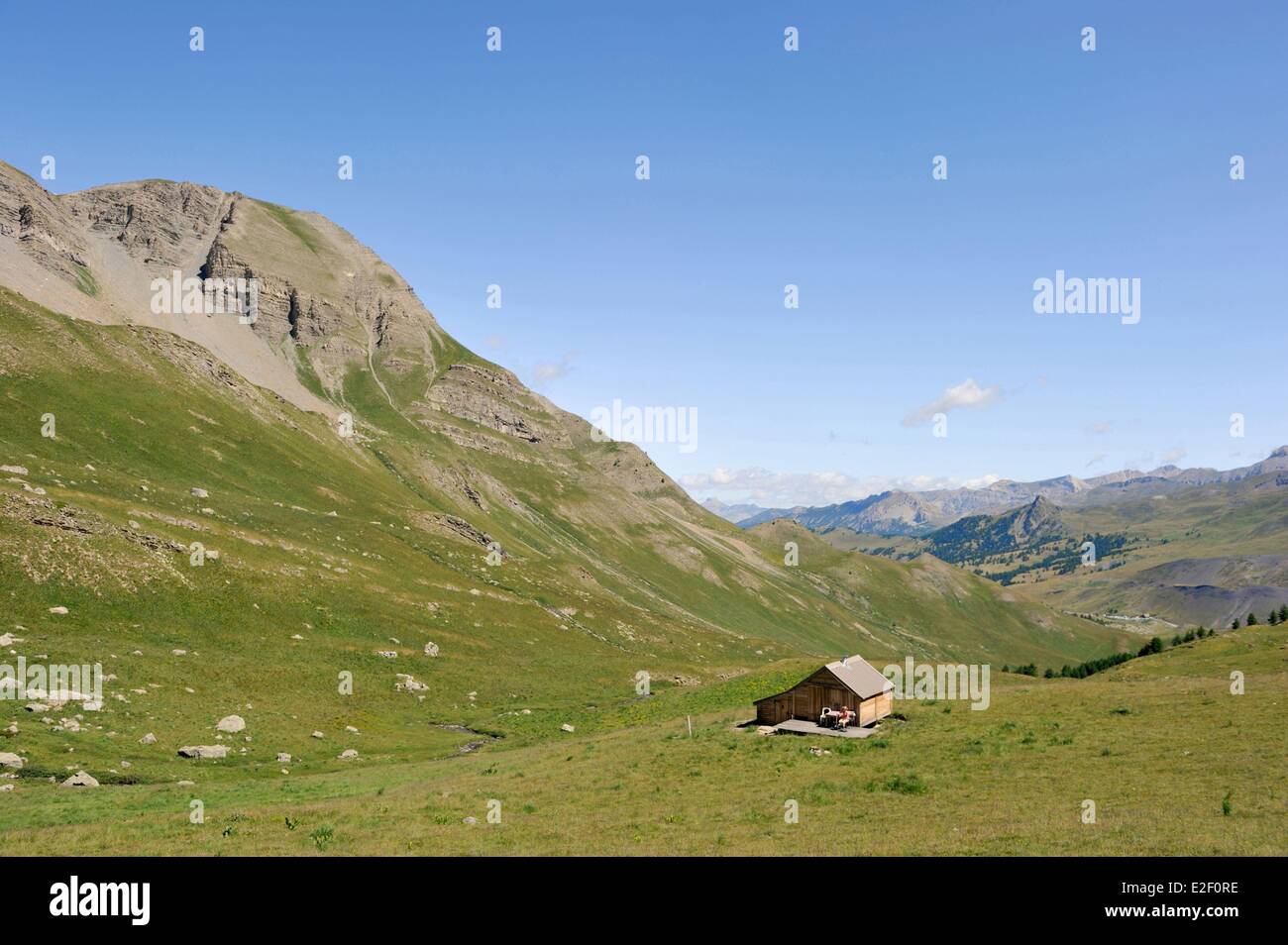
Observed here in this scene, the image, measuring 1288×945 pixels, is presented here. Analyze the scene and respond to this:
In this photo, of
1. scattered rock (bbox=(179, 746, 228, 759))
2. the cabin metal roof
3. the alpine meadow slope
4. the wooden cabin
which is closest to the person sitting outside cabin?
the wooden cabin

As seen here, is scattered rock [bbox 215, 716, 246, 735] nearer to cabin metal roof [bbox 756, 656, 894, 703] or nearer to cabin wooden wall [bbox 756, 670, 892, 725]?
cabin wooden wall [bbox 756, 670, 892, 725]

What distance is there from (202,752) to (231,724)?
16.6 feet

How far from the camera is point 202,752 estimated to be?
47844 millimetres

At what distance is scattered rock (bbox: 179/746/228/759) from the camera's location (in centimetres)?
4759

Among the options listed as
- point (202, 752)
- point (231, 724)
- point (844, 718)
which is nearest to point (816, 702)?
point (844, 718)

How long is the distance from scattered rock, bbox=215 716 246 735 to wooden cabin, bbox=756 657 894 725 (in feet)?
126

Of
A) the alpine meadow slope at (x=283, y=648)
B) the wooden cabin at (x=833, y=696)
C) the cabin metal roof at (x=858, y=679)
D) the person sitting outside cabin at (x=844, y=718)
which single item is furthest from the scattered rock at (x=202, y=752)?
the person sitting outside cabin at (x=844, y=718)

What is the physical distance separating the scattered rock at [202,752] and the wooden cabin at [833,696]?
38.1m

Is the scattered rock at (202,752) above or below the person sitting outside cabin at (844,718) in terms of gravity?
below

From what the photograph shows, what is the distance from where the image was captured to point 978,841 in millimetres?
24422

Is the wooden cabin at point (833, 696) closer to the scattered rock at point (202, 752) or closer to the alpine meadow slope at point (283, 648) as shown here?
the alpine meadow slope at point (283, 648)

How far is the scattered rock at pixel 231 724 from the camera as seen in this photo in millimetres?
52175

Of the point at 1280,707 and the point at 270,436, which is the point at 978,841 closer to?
the point at 1280,707
